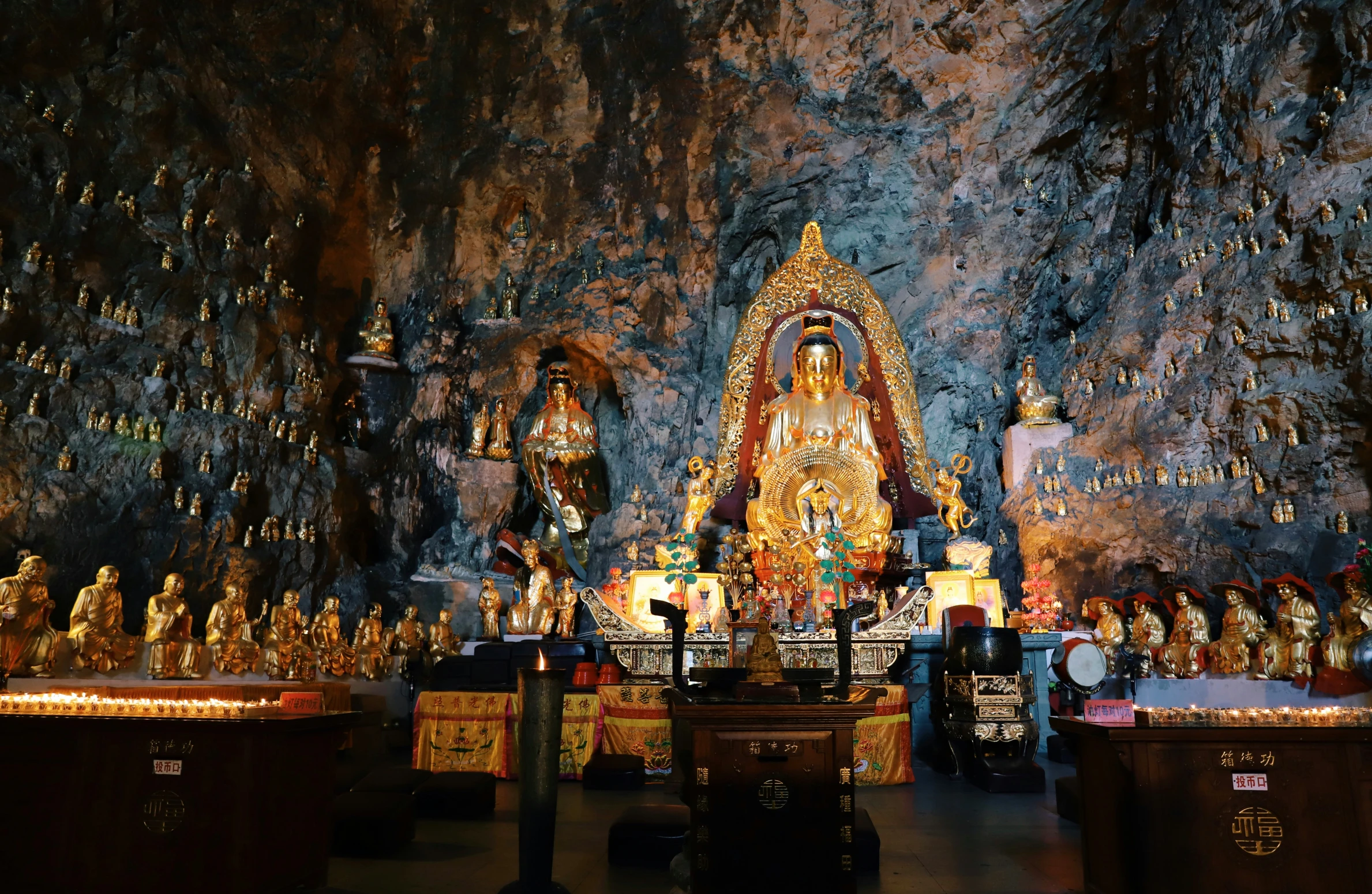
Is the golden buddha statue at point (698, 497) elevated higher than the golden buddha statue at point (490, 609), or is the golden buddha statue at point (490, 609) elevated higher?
the golden buddha statue at point (698, 497)

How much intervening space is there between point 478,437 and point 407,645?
3.88 meters

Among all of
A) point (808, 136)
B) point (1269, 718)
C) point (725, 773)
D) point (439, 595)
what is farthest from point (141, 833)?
point (808, 136)

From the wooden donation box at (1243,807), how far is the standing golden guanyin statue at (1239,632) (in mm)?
5731

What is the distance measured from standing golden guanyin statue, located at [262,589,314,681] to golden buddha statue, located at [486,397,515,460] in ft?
15.5

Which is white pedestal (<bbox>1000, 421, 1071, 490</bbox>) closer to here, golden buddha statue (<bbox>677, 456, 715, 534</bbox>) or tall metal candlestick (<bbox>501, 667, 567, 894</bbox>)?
golden buddha statue (<bbox>677, 456, 715, 534</bbox>)

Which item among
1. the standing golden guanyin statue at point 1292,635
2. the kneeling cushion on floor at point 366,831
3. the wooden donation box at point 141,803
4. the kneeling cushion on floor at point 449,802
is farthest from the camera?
the standing golden guanyin statue at point 1292,635

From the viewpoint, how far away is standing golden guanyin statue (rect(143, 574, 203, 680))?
835cm

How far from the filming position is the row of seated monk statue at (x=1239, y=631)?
7.21 metres

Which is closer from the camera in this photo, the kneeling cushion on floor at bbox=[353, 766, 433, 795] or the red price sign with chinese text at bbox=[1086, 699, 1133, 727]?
the red price sign with chinese text at bbox=[1086, 699, 1133, 727]

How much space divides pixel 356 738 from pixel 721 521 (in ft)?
17.9

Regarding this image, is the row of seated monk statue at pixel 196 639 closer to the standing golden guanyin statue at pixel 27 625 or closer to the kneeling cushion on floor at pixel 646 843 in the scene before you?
the standing golden guanyin statue at pixel 27 625

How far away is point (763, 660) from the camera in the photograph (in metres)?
3.87

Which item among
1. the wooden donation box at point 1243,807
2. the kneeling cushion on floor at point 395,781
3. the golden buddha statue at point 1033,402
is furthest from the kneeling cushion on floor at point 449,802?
the golden buddha statue at point 1033,402

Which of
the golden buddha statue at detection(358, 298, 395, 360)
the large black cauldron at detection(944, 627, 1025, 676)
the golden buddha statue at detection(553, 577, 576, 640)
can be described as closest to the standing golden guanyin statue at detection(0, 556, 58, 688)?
the golden buddha statue at detection(553, 577, 576, 640)
